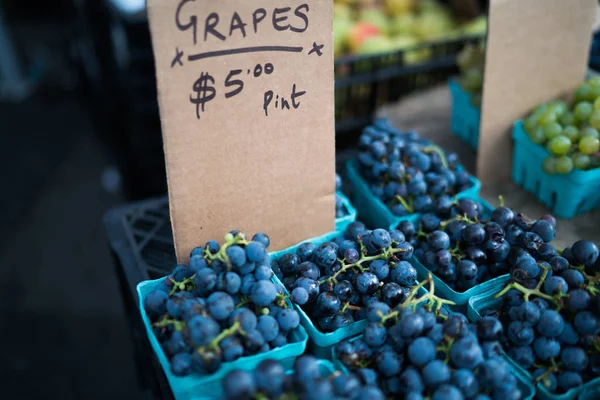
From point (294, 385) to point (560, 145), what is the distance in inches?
39.5

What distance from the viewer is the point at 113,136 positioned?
3.78 m

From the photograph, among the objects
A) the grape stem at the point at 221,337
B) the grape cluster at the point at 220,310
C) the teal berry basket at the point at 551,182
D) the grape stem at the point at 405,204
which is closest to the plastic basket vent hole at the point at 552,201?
the teal berry basket at the point at 551,182

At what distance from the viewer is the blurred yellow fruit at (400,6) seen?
280 cm

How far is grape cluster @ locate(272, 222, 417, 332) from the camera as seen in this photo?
1101 millimetres

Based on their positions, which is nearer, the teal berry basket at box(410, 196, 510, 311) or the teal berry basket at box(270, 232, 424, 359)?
the teal berry basket at box(270, 232, 424, 359)

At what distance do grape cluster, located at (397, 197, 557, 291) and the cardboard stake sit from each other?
458 mm

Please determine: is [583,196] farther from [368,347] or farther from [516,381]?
[368,347]


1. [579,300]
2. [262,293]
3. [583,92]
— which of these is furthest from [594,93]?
[262,293]

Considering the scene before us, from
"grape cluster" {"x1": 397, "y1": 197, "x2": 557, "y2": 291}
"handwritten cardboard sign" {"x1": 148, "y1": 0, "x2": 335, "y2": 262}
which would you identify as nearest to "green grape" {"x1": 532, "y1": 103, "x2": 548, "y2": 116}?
"grape cluster" {"x1": 397, "y1": 197, "x2": 557, "y2": 291}

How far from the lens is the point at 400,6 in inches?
110

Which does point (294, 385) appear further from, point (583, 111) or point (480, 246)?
point (583, 111)

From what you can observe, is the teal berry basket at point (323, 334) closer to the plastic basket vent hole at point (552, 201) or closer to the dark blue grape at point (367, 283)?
the dark blue grape at point (367, 283)

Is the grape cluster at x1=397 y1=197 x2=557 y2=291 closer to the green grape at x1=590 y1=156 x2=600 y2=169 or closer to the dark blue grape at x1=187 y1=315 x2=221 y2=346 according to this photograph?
the green grape at x1=590 y1=156 x2=600 y2=169

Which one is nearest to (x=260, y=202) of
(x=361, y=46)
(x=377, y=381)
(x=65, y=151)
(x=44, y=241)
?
(x=377, y=381)
